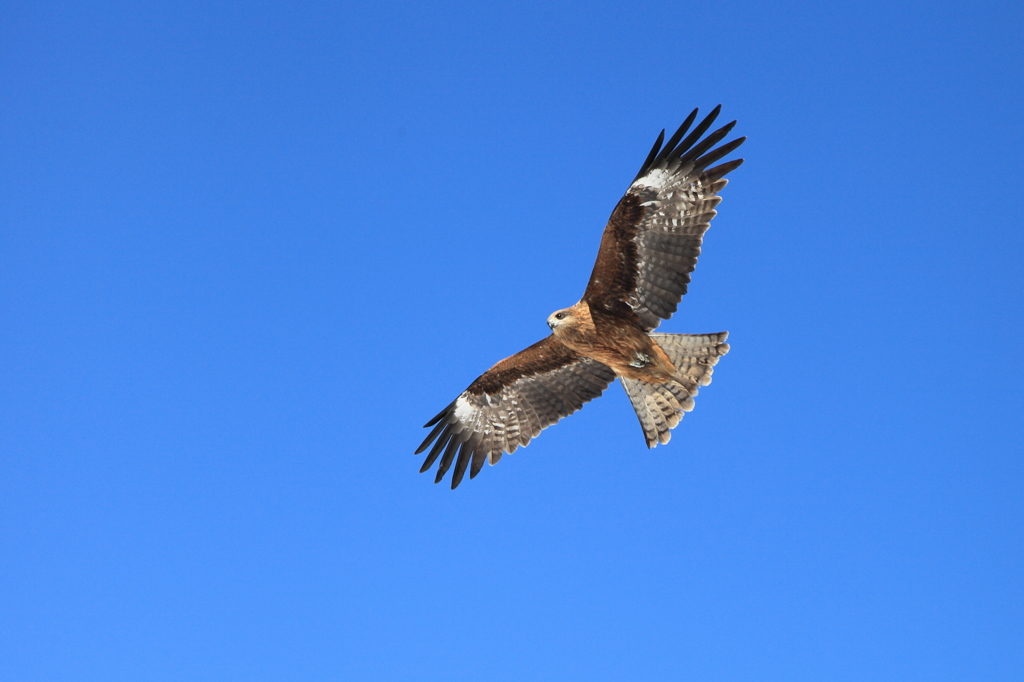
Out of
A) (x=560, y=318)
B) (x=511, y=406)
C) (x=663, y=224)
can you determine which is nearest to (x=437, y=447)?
(x=511, y=406)

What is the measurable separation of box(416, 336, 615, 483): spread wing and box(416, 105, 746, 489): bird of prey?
0.01 m

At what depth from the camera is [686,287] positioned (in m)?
8.86

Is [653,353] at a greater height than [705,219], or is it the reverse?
[705,219]

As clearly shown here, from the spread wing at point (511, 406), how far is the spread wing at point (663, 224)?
1.58 meters

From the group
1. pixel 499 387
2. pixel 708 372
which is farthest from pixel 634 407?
pixel 499 387

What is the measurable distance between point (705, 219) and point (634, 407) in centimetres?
270

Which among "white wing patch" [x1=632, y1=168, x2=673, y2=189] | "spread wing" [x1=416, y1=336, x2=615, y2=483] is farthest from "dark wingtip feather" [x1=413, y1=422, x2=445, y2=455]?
"white wing patch" [x1=632, y1=168, x2=673, y2=189]

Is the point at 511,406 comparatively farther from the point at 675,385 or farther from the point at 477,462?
the point at 675,385

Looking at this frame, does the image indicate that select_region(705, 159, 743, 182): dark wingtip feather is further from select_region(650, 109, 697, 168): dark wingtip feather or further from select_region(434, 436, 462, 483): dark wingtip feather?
select_region(434, 436, 462, 483): dark wingtip feather

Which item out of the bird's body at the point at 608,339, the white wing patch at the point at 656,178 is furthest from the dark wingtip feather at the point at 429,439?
the white wing patch at the point at 656,178

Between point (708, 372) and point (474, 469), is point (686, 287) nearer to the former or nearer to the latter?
point (708, 372)

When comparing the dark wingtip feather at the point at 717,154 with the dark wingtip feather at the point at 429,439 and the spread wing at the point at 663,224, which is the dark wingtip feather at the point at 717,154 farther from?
the dark wingtip feather at the point at 429,439

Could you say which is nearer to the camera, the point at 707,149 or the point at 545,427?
the point at 707,149

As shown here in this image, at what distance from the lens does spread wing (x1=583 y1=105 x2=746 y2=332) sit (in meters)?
8.57
